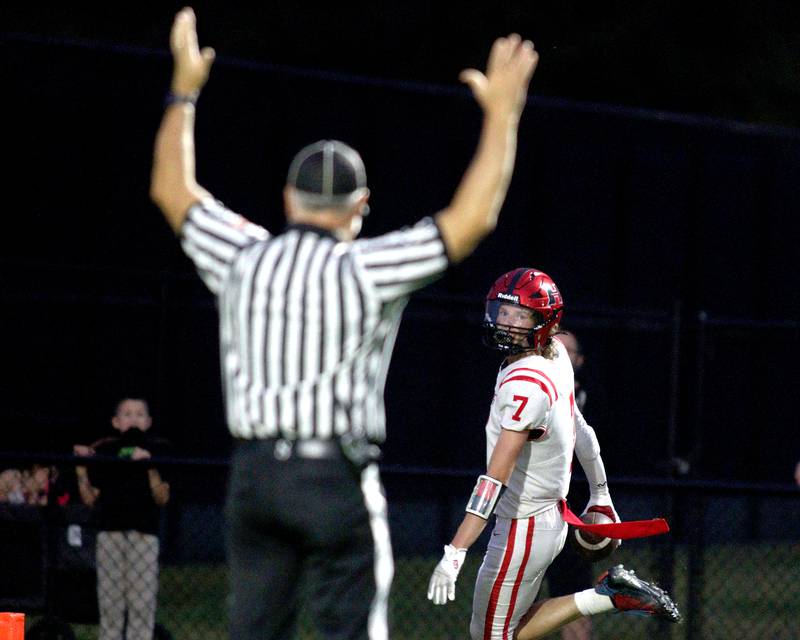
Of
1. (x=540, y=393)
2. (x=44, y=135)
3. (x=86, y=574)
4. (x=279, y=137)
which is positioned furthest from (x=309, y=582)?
(x=279, y=137)

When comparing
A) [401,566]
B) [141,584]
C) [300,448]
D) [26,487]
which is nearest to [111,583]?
[141,584]

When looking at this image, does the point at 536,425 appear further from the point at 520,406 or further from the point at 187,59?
the point at 187,59

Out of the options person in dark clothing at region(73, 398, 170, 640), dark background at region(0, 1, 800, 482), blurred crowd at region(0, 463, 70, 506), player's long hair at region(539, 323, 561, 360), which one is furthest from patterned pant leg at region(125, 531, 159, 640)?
player's long hair at region(539, 323, 561, 360)

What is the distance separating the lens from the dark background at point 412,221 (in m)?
10.8

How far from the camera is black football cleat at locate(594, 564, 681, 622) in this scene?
7.23 meters

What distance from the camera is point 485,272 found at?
539 inches

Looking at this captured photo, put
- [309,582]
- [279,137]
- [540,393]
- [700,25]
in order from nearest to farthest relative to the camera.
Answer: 1. [309,582]
2. [540,393]
3. [279,137]
4. [700,25]

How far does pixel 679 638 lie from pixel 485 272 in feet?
15.8

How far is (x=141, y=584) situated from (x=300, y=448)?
13.3 feet

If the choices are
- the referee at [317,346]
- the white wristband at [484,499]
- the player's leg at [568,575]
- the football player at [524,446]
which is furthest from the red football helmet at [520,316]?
the referee at [317,346]

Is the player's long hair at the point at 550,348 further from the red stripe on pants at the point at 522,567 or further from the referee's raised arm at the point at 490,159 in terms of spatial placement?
the referee's raised arm at the point at 490,159

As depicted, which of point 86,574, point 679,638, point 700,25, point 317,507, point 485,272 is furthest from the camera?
point 700,25

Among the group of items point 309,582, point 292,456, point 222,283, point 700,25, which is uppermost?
point 700,25

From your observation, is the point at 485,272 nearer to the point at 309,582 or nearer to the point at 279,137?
the point at 279,137
